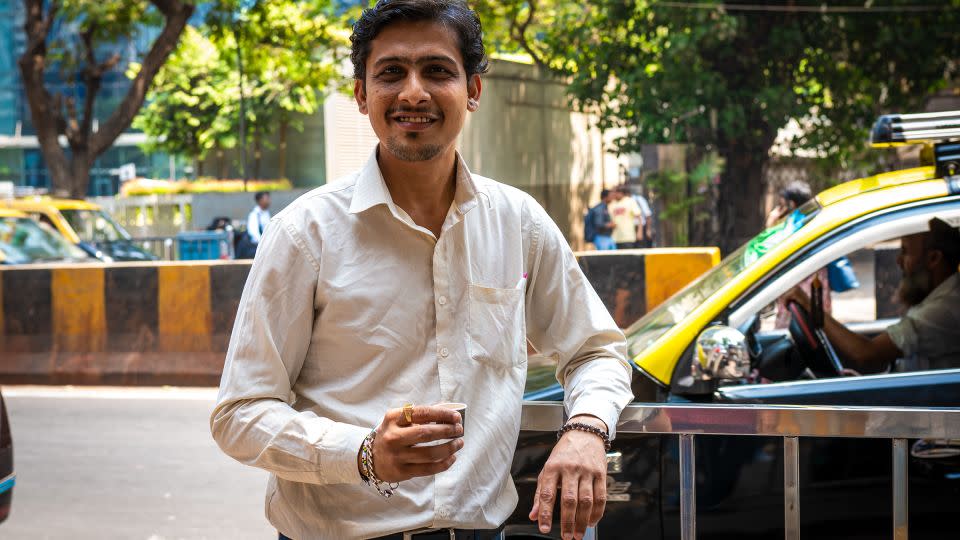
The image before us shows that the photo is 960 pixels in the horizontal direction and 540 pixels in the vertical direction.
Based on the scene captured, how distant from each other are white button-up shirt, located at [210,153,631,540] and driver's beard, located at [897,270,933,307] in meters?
2.12

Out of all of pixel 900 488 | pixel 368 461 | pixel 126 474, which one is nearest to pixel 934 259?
pixel 900 488

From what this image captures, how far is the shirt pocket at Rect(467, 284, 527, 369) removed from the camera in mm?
2182

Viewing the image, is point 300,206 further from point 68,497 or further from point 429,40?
point 68,497

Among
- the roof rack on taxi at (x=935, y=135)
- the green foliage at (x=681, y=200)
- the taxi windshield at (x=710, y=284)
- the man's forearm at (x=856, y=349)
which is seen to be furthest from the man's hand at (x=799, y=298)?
the green foliage at (x=681, y=200)

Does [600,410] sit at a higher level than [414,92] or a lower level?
lower

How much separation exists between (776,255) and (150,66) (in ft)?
64.1

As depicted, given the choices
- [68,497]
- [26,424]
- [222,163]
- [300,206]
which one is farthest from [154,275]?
[222,163]

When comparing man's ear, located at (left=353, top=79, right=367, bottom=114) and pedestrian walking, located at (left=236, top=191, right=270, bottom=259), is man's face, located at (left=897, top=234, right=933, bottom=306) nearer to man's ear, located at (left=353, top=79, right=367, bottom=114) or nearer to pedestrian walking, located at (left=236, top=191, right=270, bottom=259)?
man's ear, located at (left=353, top=79, right=367, bottom=114)

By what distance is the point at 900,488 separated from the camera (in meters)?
2.60

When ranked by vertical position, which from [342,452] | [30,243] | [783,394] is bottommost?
[783,394]

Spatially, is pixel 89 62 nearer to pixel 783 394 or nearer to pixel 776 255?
pixel 776 255

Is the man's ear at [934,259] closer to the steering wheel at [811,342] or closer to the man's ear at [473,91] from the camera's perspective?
the steering wheel at [811,342]

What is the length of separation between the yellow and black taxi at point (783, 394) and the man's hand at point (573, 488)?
3.73 feet

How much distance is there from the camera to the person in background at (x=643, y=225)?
49.5 ft
